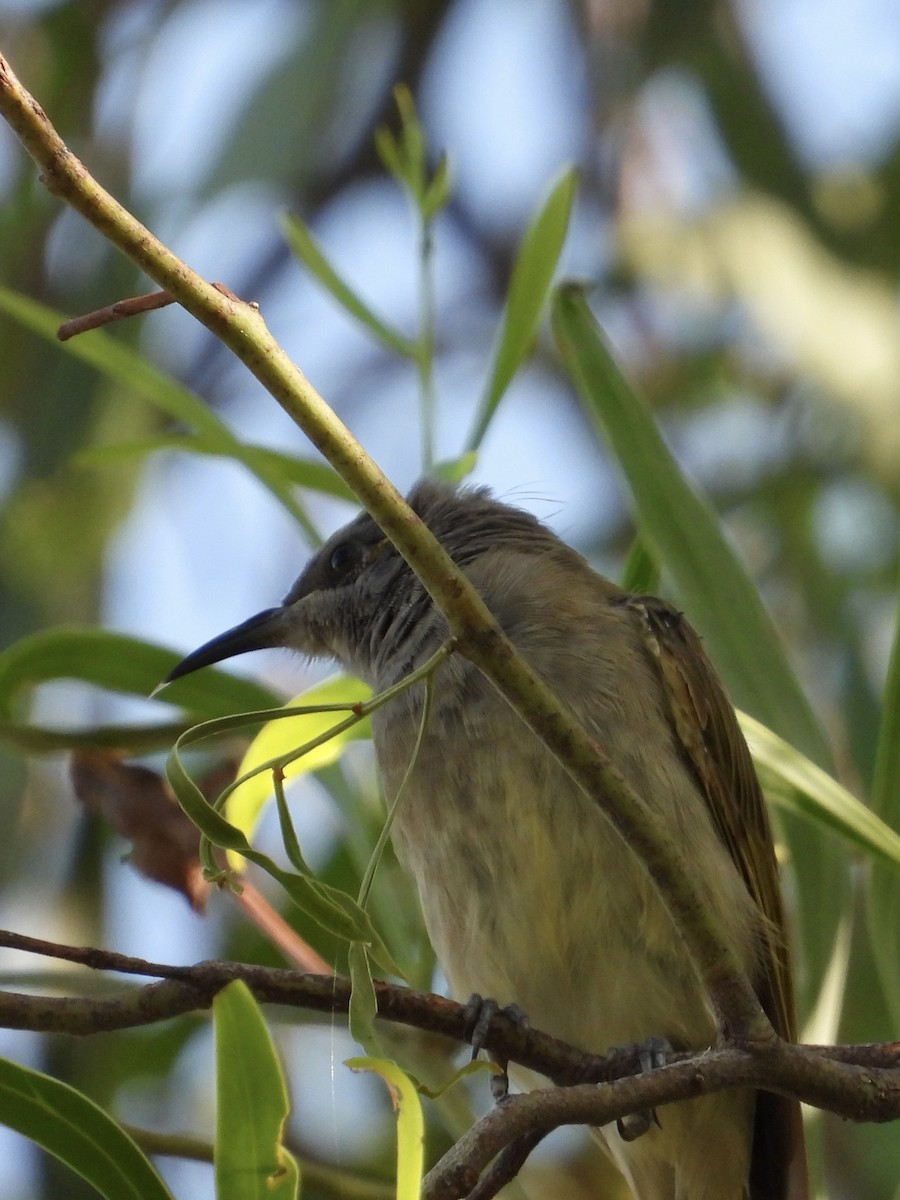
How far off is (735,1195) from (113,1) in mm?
4740

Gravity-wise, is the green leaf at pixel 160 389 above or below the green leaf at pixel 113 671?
above

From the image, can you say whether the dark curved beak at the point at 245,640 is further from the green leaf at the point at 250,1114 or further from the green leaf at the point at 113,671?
the green leaf at the point at 250,1114

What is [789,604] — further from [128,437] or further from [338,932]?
[338,932]

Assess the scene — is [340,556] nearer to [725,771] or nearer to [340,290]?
[340,290]

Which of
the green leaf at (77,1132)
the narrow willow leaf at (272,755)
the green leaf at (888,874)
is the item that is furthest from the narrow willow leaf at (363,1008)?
the green leaf at (888,874)

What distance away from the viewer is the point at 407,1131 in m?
1.63

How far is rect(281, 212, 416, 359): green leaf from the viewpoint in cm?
339

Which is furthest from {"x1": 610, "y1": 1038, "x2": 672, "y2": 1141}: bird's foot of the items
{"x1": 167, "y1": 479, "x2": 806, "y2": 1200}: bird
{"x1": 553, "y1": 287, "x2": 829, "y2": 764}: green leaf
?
{"x1": 553, "y1": 287, "x2": 829, "y2": 764}: green leaf

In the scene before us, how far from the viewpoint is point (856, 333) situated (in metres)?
5.18

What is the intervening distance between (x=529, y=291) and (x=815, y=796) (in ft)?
4.25

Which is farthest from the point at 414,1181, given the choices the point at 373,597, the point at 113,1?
the point at 113,1

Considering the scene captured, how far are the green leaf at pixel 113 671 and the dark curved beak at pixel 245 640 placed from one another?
0.04m

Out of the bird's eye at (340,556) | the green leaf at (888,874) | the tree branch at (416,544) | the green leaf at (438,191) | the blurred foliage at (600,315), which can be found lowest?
the tree branch at (416,544)

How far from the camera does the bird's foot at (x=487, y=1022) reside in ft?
6.88
